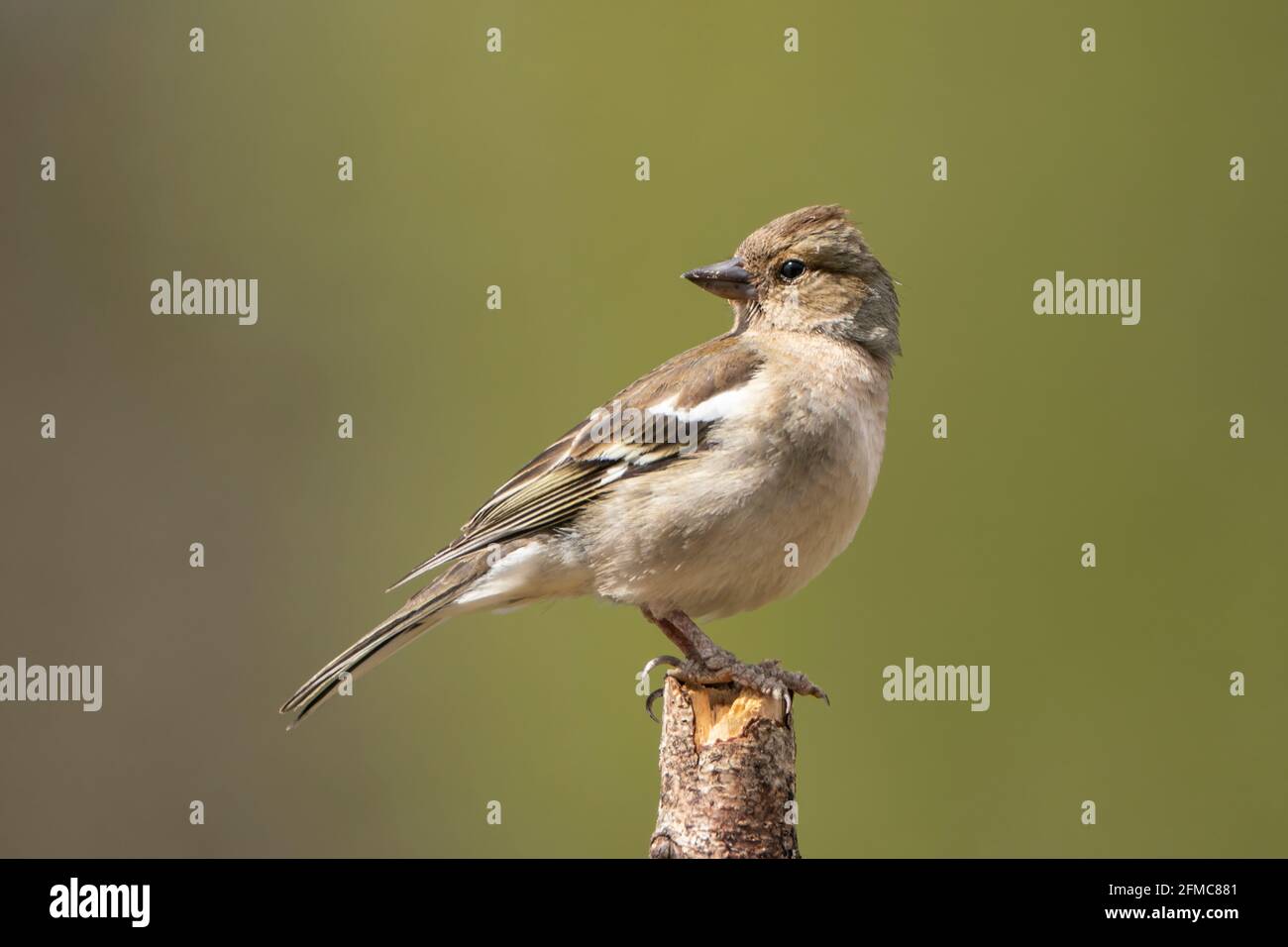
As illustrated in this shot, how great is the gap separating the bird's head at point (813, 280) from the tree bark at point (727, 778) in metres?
1.97

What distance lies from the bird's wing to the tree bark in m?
1.20

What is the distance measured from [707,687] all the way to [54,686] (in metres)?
7.17

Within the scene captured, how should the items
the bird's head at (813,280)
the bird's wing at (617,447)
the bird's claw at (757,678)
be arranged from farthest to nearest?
the bird's head at (813,280)
the bird's wing at (617,447)
the bird's claw at (757,678)

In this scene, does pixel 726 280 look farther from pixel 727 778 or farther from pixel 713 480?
pixel 727 778

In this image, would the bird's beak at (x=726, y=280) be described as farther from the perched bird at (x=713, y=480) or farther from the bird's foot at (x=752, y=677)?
the bird's foot at (x=752, y=677)

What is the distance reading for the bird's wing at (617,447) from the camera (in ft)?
18.6

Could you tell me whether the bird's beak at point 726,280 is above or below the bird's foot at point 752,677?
above

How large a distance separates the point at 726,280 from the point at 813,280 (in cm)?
38

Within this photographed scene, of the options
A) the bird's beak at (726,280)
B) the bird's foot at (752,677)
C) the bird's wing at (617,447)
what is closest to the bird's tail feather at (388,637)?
the bird's wing at (617,447)

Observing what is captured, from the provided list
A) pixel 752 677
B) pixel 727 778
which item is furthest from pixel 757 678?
pixel 727 778

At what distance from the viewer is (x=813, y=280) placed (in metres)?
6.20

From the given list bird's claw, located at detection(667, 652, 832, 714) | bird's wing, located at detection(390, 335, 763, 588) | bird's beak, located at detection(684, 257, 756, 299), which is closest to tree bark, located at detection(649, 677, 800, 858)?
bird's claw, located at detection(667, 652, 832, 714)

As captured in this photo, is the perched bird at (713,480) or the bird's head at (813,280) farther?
the bird's head at (813,280)
